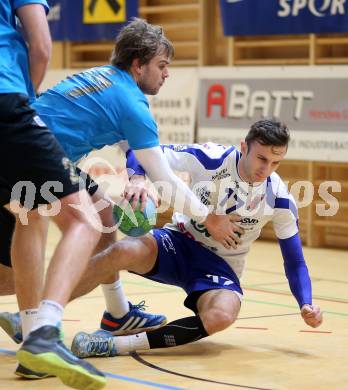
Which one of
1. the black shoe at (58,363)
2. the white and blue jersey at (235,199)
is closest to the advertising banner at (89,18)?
the white and blue jersey at (235,199)

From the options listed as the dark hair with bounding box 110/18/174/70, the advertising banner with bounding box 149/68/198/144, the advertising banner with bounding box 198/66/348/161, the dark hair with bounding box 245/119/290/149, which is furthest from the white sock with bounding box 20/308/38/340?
the advertising banner with bounding box 149/68/198/144

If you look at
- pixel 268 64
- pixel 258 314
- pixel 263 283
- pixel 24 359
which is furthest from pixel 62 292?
pixel 268 64

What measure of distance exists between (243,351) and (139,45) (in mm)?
1365

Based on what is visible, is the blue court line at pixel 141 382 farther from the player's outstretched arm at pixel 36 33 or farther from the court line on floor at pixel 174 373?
the player's outstretched arm at pixel 36 33

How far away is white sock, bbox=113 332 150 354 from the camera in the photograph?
3676 millimetres

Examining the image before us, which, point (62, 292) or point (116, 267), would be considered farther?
point (116, 267)

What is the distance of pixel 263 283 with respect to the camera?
19.7 feet

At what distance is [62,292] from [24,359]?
260mm

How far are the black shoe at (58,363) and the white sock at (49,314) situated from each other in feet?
0.25

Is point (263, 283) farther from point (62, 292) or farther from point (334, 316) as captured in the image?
point (62, 292)

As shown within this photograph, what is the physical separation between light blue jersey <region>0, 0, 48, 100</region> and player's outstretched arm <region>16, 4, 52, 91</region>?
0.07 ft

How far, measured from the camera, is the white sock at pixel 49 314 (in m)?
2.74

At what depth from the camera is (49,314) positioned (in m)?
2.76

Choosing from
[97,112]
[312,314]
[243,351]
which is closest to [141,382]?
[243,351]
